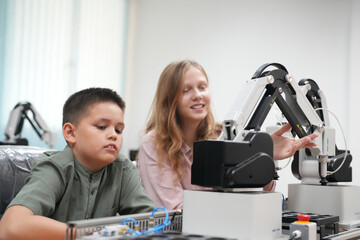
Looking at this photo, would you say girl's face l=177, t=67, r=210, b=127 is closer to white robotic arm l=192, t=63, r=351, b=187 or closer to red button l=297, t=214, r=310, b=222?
white robotic arm l=192, t=63, r=351, b=187

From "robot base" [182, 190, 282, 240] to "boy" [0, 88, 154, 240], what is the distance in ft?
1.20

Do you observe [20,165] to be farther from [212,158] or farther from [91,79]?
[91,79]

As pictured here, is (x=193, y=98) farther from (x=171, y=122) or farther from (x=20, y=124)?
(x=20, y=124)

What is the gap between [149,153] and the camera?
1.80m

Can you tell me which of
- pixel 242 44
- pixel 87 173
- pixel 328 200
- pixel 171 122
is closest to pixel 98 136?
pixel 87 173

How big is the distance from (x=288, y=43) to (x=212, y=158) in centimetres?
303

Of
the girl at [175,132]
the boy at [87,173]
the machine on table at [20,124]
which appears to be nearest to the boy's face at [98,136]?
the boy at [87,173]

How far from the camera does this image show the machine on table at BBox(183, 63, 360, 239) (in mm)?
904

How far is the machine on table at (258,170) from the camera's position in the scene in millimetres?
904

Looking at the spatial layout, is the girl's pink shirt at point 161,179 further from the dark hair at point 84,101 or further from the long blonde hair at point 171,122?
the dark hair at point 84,101

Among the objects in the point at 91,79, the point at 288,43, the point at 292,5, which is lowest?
the point at 91,79

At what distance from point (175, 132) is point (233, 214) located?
0.95m

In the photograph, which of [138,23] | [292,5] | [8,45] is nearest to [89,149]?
[8,45]

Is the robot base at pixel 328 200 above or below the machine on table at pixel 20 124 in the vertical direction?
below
